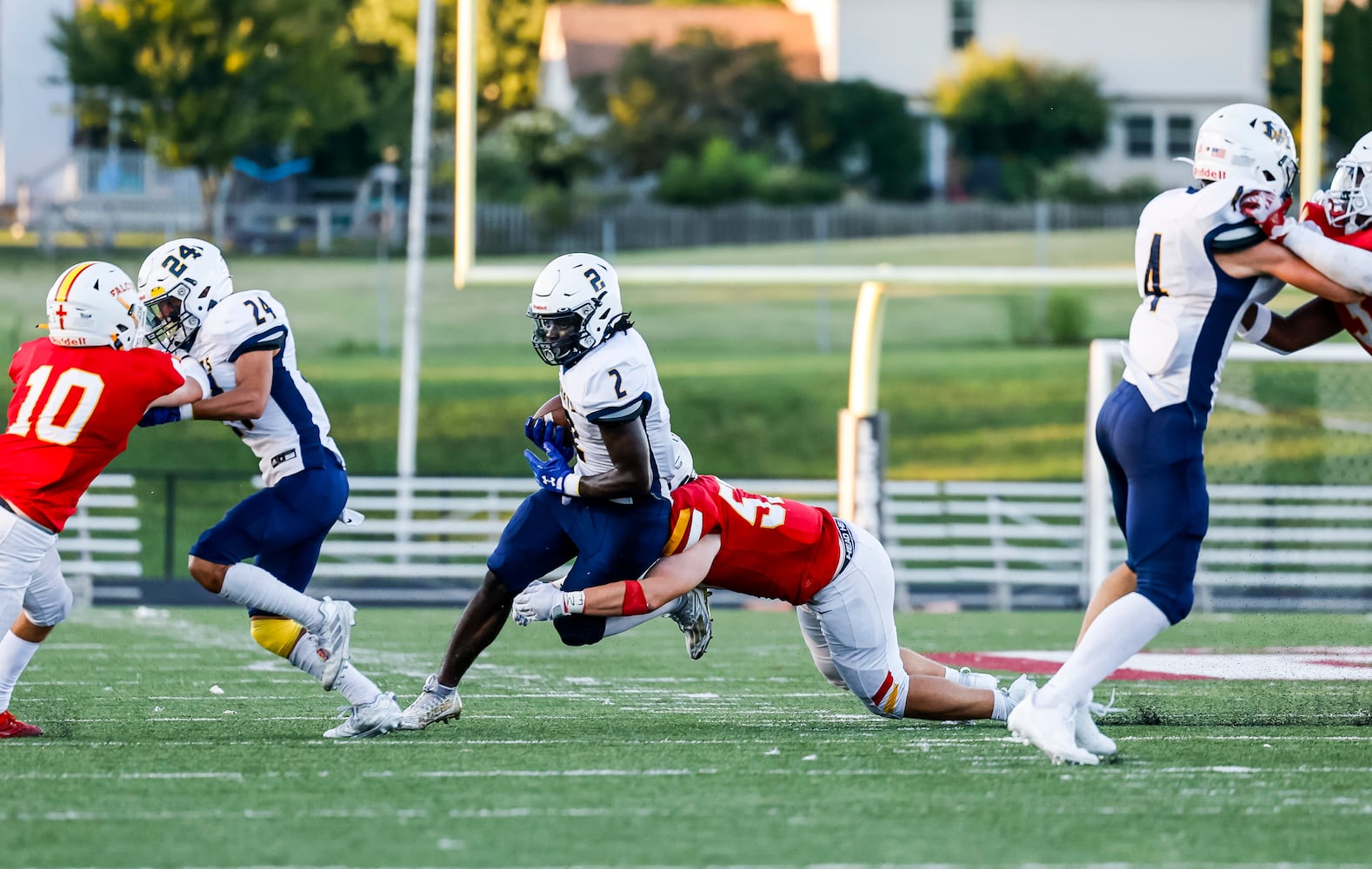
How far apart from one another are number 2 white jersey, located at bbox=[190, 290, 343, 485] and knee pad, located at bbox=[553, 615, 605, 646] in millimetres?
1044

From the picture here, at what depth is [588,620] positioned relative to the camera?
528 cm

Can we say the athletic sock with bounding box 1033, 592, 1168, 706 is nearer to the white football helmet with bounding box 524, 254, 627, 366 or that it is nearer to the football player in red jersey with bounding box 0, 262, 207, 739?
the white football helmet with bounding box 524, 254, 627, 366

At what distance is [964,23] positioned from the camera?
12.9 meters

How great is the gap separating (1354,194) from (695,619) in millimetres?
Result: 2355

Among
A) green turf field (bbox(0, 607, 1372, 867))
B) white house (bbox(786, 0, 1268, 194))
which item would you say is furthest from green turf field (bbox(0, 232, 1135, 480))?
green turf field (bbox(0, 607, 1372, 867))

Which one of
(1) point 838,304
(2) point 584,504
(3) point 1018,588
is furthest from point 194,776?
(1) point 838,304

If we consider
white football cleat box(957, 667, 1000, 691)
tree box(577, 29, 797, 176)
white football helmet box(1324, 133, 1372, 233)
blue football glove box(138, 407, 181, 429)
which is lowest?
white football cleat box(957, 667, 1000, 691)

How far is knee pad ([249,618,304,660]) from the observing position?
18.4 feet

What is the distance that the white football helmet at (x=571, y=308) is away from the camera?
5.29m

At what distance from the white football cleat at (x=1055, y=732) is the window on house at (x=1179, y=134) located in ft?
18.1

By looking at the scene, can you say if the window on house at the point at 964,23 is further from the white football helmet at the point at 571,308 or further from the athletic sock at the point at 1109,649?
the athletic sock at the point at 1109,649

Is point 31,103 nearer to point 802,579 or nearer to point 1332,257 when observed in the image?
point 802,579

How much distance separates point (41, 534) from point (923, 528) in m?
9.75

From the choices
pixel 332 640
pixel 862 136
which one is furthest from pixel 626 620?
pixel 862 136
